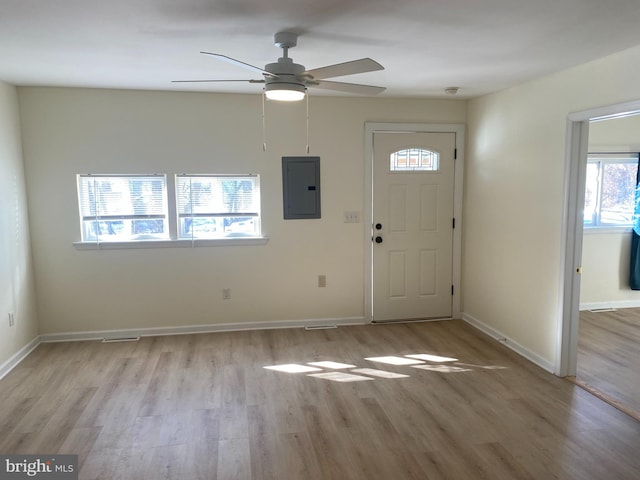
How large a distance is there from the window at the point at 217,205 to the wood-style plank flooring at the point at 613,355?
3270mm

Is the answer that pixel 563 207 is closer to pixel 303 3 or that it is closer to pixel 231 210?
pixel 303 3

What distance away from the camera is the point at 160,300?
4391 millimetres

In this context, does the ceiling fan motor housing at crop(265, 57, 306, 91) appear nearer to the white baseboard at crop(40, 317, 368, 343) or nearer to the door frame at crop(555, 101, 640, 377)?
the door frame at crop(555, 101, 640, 377)

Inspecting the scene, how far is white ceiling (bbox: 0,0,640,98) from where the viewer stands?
2.09 metres

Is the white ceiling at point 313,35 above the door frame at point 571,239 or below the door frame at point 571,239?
above

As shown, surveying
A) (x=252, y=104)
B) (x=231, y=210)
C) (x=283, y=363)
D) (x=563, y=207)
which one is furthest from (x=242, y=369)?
(x=563, y=207)

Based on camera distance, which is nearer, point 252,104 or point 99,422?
point 99,422

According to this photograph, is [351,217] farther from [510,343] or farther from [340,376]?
[510,343]

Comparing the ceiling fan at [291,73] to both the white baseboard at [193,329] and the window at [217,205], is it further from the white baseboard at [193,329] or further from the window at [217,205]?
the white baseboard at [193,329]

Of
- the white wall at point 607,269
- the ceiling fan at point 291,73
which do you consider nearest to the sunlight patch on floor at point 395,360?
the ceiling fan at point 291,73

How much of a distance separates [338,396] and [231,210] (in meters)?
2.19

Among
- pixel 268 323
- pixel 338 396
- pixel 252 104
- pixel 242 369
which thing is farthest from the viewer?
pixel 268 323

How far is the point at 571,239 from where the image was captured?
11.1 feet

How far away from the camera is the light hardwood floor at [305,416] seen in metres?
2.40
